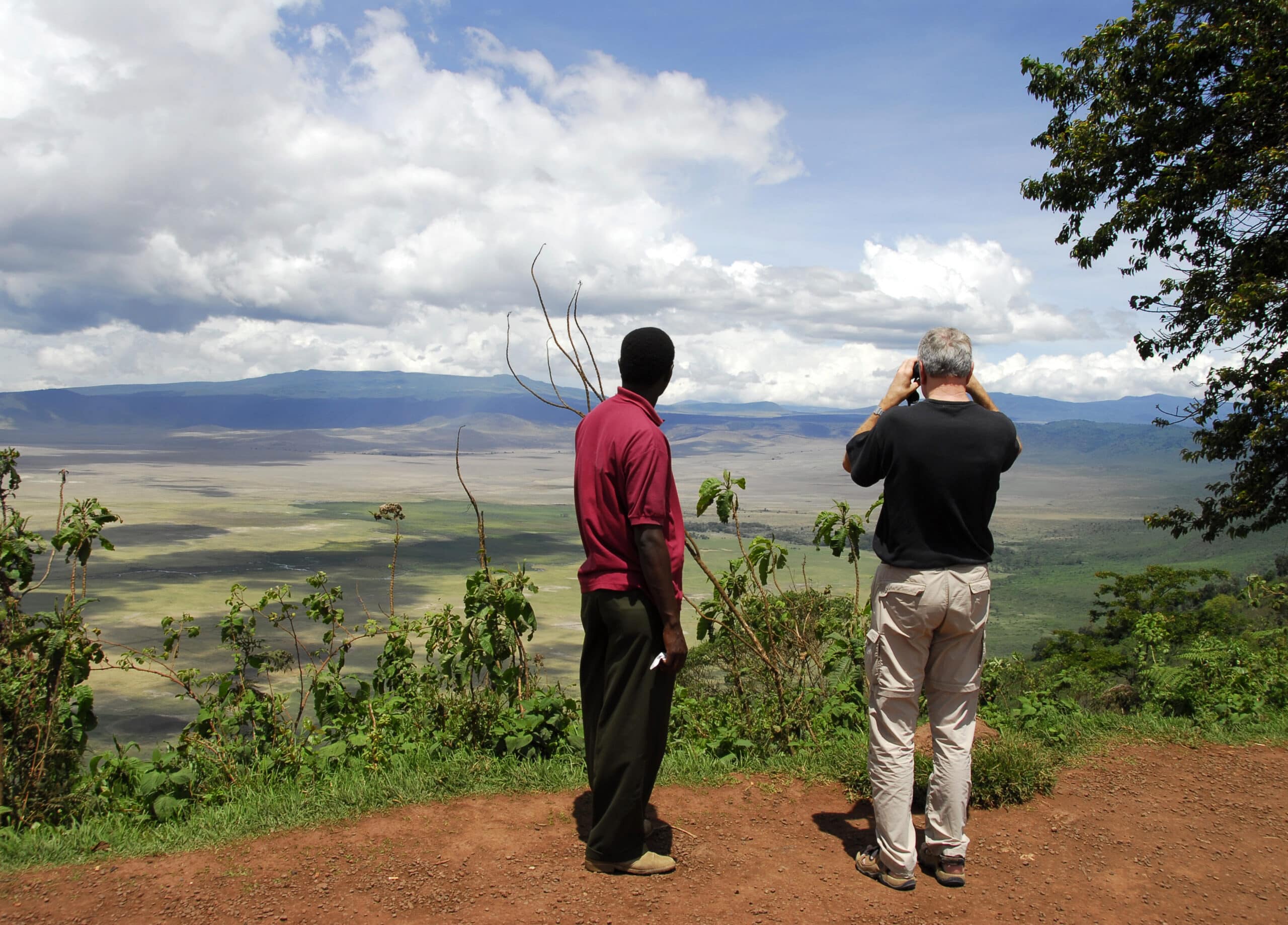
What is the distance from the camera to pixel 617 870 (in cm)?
342

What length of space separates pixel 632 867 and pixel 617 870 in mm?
60

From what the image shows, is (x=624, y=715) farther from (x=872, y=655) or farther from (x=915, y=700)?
(x=915, y=700)

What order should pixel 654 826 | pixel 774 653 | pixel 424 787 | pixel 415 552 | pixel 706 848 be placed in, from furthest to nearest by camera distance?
pixel 415 552, pixel 774 653, pixel 424 787, pixel 654 826, pixel 706 848

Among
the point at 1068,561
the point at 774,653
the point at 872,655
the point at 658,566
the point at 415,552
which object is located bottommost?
the point at 415,552

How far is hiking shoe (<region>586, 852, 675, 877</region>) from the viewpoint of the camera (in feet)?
11.2

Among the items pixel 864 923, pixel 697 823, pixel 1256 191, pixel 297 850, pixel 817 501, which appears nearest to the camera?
pixel 864 923

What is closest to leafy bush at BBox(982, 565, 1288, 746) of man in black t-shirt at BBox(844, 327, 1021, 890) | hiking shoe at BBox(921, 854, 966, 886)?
hiking shoe at BBox(921, 854, 966, 886)

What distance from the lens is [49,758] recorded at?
4.35 metres

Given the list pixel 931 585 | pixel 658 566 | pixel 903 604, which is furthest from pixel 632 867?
pixel 931 585

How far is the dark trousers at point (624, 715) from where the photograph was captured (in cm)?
328

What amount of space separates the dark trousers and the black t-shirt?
3.01 feet

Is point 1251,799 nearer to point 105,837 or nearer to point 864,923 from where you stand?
point 864,923

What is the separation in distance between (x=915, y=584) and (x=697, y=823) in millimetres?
1592

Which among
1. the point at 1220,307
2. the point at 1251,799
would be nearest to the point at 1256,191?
the point at 1220,307
